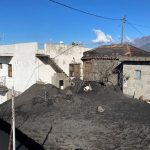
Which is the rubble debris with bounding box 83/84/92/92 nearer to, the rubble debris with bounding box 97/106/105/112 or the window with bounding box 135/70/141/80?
the window with bounding box 135/70/141/80

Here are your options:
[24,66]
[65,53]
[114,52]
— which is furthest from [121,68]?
[24,66]

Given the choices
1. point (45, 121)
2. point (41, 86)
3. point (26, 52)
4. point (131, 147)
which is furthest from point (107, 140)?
point (26, 52)

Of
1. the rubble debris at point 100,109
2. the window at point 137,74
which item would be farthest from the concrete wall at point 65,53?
the rubble debris at point 100,109

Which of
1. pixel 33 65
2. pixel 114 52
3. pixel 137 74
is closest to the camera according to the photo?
pixel 137 74

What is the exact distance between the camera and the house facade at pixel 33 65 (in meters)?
30.1

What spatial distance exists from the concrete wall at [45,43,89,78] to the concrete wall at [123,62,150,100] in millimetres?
6519

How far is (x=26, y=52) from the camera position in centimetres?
3086

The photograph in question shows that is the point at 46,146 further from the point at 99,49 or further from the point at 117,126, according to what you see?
the point at 99,49

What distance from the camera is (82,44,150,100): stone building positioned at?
27316 mm

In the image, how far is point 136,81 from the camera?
27.9 metres

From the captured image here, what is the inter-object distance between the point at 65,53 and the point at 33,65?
3795 millimetres

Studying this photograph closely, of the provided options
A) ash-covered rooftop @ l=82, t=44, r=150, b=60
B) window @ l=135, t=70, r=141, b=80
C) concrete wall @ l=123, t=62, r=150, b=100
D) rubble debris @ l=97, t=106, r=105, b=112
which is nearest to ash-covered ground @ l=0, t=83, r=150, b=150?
rubble debris @ l=97, t=106, r=105, b=112

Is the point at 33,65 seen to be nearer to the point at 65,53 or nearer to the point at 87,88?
the point at 65,53

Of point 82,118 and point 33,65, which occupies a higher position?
point 33,65
